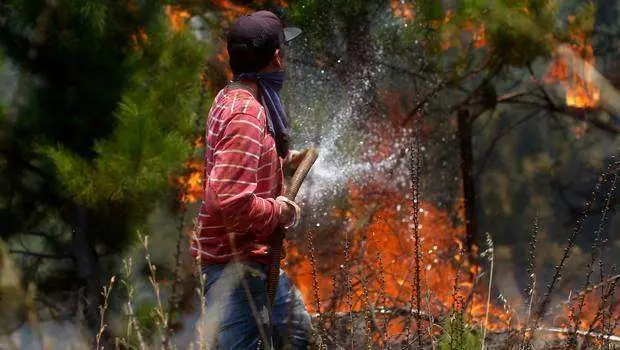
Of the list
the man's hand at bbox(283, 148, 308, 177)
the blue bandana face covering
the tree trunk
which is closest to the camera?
the blue bandana face covering

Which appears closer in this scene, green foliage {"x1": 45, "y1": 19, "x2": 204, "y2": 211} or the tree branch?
green foliage {"x1": 45, "y1": 19, "x2": 204, "y2": 211}

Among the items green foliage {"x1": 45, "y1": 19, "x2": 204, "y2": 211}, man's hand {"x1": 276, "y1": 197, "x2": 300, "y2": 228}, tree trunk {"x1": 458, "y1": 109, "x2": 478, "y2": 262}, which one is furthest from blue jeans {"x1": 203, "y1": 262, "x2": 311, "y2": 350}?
tree trunk {"x1": 458, "y1": 109, "x2": 478, "y2": 262}

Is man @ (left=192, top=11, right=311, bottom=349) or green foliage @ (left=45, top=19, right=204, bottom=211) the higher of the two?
man @ (left=192, top=11, right=311, bottom=349)

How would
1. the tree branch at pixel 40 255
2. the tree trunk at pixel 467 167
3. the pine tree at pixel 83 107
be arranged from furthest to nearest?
the tree trunk at pixel 467 167 → the tree branch at pixel 40 255 → the pine tree at pixel 83 107

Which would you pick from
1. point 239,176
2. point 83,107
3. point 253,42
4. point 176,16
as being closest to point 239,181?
point 239,176

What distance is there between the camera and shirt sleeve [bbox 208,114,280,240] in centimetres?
279

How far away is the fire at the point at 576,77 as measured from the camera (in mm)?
8359

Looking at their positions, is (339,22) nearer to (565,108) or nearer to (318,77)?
(318,77)

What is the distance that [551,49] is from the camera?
8.13 m

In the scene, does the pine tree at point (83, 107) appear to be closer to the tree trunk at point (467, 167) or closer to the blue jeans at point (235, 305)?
the tree trunk at point (467, 167)

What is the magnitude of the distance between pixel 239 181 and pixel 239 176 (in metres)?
0.01

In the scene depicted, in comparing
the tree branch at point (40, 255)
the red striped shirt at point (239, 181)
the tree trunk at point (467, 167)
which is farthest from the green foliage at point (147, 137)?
the red striped shirt at point (239, 181)

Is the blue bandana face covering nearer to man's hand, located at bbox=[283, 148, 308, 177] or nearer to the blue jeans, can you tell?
man's hand, located at bbox=[283, 148, 308, 177]

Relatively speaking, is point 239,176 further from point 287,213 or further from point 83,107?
point 83,107
